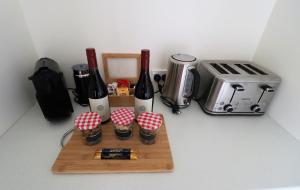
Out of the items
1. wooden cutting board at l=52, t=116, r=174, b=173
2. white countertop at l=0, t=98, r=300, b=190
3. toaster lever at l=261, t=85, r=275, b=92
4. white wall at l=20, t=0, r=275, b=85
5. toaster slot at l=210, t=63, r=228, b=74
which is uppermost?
white wall at l=20, t=0, r=275, b=85

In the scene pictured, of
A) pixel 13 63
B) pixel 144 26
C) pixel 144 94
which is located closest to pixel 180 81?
pixel 144 94

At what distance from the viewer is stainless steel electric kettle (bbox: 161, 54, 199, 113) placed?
716mm

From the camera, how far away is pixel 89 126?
52 cm

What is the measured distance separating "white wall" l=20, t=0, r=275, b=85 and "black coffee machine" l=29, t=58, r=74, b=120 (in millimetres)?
192

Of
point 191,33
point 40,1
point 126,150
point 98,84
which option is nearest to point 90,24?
point 40,1

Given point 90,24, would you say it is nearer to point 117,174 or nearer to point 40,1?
point 40,1

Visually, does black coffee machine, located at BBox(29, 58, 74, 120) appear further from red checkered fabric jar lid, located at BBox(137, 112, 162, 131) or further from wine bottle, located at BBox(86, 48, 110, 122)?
red checkered fabric jar lid, located at BBox(137, 112, 162, 131)

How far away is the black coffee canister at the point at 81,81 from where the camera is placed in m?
0.71

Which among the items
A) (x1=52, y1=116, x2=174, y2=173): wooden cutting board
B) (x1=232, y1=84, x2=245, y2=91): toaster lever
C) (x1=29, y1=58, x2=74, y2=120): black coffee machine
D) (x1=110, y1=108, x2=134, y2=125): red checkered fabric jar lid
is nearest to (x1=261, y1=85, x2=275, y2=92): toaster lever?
(x1=232, y1=84, x2=245, y2=91): toaster lever

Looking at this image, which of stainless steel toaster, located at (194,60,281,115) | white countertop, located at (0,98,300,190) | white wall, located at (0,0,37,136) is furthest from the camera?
stainless steel toaster, located at (194,60,281,115)

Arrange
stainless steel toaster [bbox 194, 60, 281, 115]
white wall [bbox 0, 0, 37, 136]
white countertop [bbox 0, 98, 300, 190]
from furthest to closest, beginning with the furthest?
stainless steel toaster [bbox 194, 60, 281, 115] → white wall [bbox 0, 0, 37, 136] → white countertop [bbox 0, 98, 300, 190]

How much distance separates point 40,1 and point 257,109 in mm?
1096

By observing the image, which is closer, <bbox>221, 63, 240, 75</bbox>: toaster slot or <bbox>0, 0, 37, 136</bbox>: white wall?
<bbox>0, 0, 37, 136</bbox>: white wall

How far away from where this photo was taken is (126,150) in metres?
0.56
